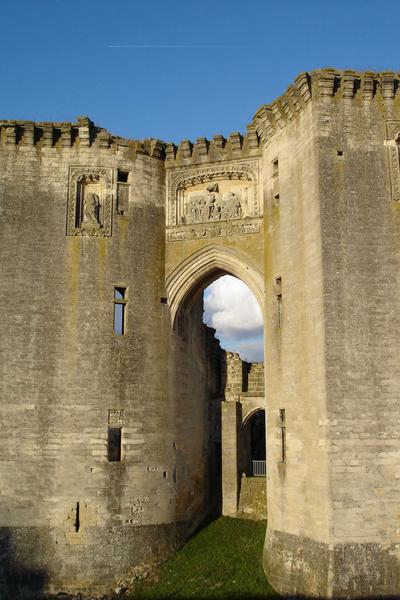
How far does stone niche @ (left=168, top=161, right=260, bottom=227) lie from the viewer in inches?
630

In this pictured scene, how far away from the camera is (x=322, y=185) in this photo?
13109 millimetres

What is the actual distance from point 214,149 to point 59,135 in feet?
12.8

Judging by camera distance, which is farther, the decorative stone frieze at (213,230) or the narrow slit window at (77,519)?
the decorative stone frieze at (213,230)

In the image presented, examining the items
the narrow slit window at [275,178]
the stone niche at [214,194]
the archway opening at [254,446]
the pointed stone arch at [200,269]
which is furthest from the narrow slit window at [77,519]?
the narrow slit window at [275,178]

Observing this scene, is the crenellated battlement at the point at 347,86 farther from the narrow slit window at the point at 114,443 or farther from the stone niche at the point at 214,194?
the narrow slit window at the point at 114,443

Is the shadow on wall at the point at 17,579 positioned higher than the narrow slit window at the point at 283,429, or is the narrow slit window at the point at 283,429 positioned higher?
the narrow slit window at the point at 283,429

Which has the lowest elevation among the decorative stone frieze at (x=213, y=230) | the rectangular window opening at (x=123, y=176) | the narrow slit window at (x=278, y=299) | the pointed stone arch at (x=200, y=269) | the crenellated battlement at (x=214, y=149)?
the narrow slit window at (x=278, y=299)

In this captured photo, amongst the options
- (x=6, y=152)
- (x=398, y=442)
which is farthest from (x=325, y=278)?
(x=6, y=152)

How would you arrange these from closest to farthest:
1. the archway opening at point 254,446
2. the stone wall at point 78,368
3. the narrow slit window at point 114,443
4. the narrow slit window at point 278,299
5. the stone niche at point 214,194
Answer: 1. the stone wall at point 78,368
2. the narrow slit window at point 278,299
3. the narrow slit window at point 114,443
4. the stone niche at point 214,194
5. the archway opening at point 254,446

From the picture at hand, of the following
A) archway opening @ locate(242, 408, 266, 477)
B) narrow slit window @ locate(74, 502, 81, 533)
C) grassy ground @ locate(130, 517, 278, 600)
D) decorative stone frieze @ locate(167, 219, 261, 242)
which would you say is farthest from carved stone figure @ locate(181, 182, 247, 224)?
grassy ground @ locate(130, 517, 278, 600)

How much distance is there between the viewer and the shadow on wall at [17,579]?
537 inches

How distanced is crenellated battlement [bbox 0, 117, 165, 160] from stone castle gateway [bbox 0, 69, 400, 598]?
5 cm

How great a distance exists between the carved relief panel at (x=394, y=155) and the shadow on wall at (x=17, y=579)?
10845 millimetres

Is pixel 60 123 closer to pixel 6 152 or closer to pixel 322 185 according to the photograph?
pixel 6 152
